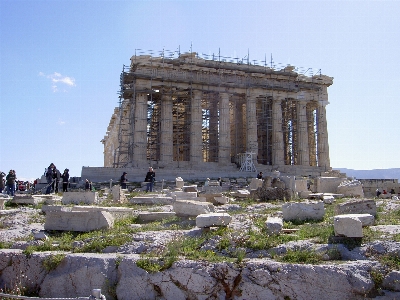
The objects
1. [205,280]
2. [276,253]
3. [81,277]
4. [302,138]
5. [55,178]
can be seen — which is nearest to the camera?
[205,280]

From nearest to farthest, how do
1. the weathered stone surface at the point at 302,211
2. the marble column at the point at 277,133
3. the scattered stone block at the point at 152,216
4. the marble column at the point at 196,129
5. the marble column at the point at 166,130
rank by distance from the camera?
the weathered stone surface at the point at 302,211, the scattered stone block at the point at 152,216, the marble column at the point at 166,130, the marble column at the point at 196,129, the marble column at the point at 277,133

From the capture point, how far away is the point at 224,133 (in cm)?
3591

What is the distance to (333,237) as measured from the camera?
7.87 m

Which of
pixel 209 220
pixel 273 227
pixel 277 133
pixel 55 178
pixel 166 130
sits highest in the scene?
pixel 277 133

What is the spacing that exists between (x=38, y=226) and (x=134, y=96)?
77.5 ft

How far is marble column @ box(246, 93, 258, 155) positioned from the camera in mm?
36688

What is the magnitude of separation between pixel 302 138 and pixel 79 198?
2688cm

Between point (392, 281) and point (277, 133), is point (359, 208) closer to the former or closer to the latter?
point (392, 281)

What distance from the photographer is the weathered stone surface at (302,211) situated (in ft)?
34.1

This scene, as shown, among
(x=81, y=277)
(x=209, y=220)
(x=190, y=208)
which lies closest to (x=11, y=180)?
(x=190, y=208)

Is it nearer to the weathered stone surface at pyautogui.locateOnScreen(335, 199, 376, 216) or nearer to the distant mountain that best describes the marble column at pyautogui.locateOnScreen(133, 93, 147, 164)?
the weathered stone surface at pyautogui.locateOnScreen(335, 199, 376, 216)

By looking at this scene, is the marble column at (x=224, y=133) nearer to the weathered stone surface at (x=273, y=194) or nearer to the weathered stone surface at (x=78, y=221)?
the weathered stone surface at (x=273, y=194)

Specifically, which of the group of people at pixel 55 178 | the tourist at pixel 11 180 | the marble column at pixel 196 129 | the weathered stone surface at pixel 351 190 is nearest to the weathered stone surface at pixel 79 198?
the tourist at pixel 11 180

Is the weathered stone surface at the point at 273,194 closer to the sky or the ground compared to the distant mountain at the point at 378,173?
closer to the ground
